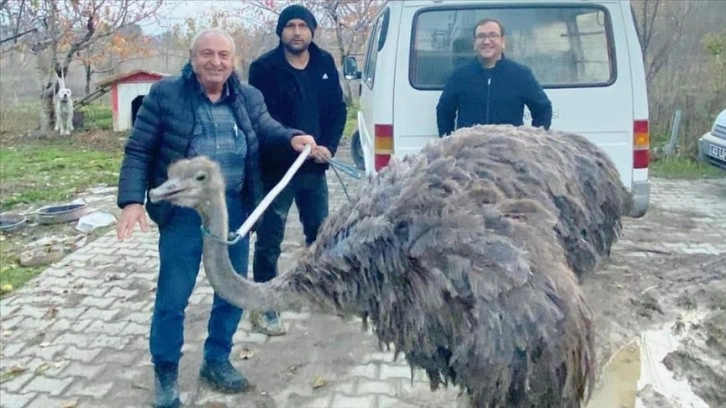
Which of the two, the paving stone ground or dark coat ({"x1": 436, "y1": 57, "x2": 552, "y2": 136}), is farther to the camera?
dark coat ({"x1": 436, "y1": 57, "x2": 552, "y2": 136})

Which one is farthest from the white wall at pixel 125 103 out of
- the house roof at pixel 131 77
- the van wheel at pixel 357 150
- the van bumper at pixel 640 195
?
the van bumper at pixel 640 195

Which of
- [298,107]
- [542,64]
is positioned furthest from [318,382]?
[542,64]

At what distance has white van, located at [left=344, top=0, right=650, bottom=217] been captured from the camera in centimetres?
467

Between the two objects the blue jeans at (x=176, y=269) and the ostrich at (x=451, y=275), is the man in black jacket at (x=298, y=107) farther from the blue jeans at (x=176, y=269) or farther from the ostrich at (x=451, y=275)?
the ostrich at (x=451, y=275)

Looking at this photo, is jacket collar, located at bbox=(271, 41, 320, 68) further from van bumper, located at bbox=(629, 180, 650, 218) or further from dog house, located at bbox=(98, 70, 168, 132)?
dog house, located at bbox=(98, 70, 168, 132)

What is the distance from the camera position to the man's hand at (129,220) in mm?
2959

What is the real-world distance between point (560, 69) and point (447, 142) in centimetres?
202

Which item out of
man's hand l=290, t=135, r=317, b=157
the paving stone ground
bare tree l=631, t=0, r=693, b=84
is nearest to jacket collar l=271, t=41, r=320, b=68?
man's hand l=290, t=135, r=317, b=157

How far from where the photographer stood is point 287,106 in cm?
400

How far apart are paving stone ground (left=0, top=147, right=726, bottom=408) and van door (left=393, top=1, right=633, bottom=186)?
1.31 metres

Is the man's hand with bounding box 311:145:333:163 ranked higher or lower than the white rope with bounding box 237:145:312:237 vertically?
higher

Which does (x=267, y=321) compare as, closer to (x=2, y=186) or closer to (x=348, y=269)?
(x=348, y=269)

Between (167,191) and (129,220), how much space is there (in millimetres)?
416

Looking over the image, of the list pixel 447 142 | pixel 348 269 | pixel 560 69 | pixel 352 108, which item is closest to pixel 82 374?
pixel 348 269
